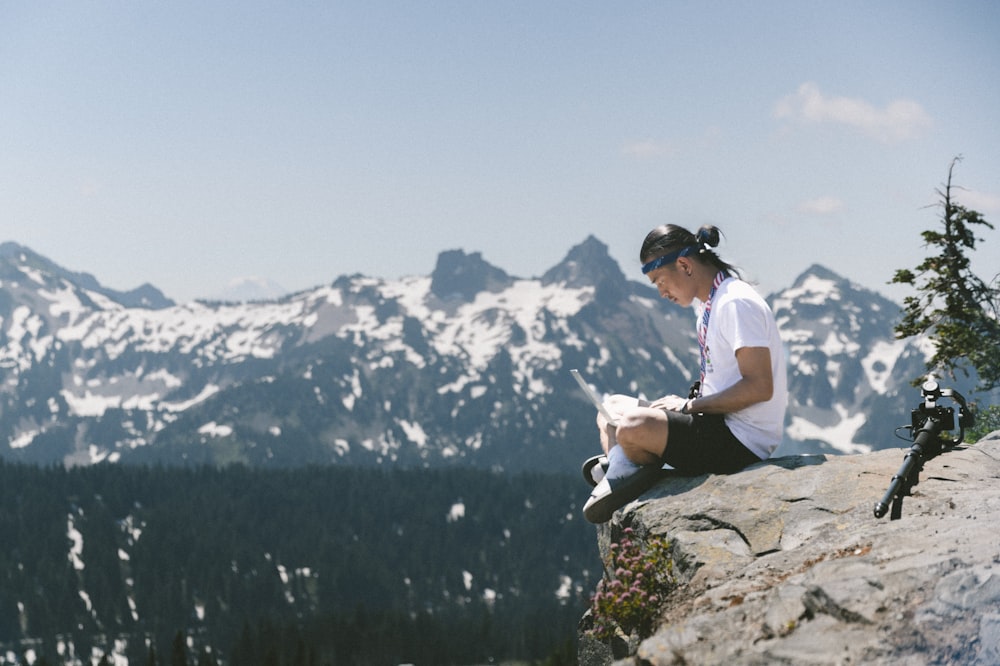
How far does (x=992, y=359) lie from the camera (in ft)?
104

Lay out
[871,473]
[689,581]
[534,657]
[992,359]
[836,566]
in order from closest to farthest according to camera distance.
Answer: [836,566], [689,581], [871,473], [992,359], [534,657]

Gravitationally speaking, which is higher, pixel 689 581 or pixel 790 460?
pixel 790 460

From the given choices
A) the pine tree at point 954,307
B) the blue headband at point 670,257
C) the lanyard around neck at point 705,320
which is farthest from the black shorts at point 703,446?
the pine tree at point 954,307

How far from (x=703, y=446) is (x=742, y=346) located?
184 cm

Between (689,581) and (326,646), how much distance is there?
191924 millimetres

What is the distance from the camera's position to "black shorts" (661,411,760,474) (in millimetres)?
12227

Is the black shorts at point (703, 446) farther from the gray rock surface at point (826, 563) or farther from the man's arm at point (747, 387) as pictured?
the man's arm at point (747, 387)

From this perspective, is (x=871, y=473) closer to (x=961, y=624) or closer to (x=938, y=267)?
(x=961, y=624)

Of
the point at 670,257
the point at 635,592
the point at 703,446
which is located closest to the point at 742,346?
the point at 670,257

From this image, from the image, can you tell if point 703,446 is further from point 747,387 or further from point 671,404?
point 747,387

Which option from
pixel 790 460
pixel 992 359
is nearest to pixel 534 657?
pixel 992 359

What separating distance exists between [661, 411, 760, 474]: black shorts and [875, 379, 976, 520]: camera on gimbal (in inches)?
84.7

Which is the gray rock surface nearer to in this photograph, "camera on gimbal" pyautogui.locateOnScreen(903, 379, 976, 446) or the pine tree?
"camera on gimbal" pyautogui.locateOnScreen(903, 379, 976, 446)

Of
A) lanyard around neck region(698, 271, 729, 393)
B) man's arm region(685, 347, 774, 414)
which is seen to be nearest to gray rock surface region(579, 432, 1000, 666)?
man's arm region(685, 347, 774, 414)
